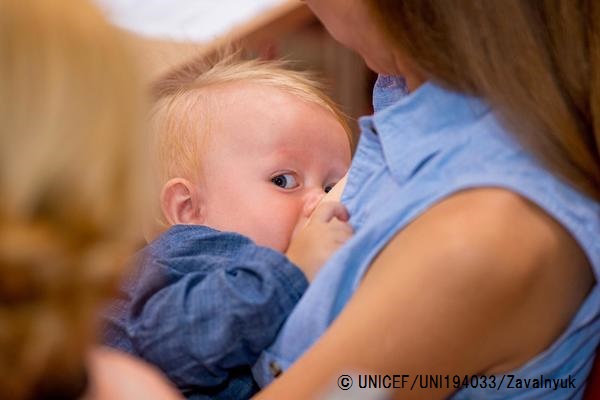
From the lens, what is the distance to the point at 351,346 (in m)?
1.20

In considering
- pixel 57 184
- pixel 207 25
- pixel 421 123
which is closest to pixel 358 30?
pixel 421 123

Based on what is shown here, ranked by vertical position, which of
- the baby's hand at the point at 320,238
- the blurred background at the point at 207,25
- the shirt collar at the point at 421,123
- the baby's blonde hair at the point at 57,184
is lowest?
the blurred background at the point at 207,25

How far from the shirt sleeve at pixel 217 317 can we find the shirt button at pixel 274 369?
27mm

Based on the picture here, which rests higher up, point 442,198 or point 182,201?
point 442,198

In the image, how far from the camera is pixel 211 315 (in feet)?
4.47

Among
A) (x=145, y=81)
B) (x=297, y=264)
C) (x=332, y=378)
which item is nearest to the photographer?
(x=145, y=81)

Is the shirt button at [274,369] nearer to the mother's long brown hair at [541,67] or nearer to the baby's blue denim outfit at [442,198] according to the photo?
the baby's blue denim outfit at [442,198]

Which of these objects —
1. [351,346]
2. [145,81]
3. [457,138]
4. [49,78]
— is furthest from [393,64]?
[49,78]

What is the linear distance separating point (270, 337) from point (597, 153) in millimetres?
420

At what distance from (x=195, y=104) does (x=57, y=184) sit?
91 cm

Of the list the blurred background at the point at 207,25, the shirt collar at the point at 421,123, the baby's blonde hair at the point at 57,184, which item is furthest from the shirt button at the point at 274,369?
the blurred background at the point at 207,25

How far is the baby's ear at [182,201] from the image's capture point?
1.68 metres

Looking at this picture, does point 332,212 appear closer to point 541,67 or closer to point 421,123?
point 421,123

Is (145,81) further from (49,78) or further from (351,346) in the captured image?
(351,346)
